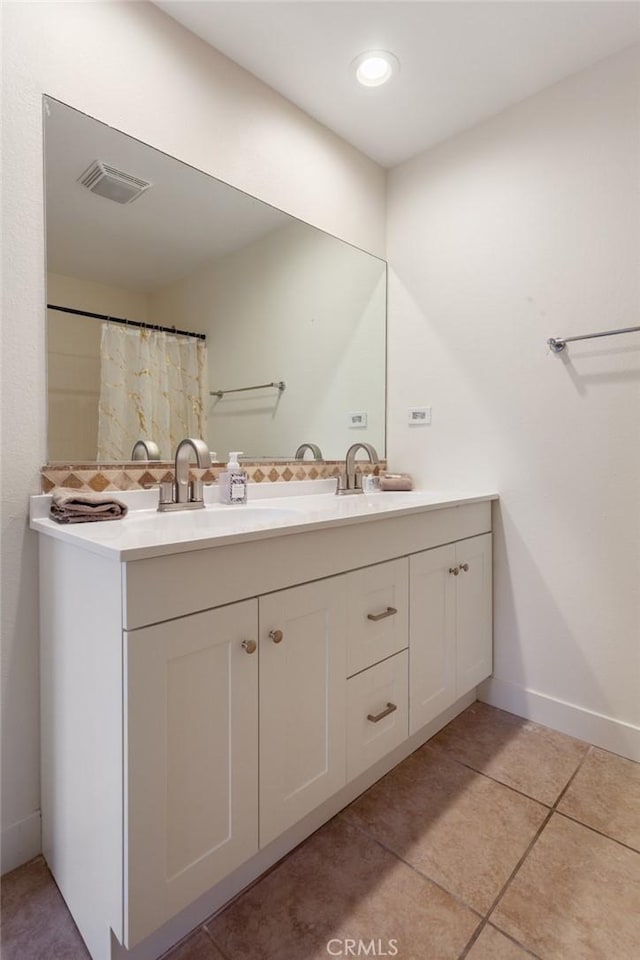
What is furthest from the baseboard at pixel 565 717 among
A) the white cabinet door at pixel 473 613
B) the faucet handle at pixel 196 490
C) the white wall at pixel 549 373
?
the faucet handle at pixel 196 490

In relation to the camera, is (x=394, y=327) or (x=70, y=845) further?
Result: (x=394, y=327)

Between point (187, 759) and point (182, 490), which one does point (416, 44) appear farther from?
point (187, 759)

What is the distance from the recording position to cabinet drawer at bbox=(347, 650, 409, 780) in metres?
1.21

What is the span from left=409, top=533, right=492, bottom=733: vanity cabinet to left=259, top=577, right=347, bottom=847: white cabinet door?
35 centimetres

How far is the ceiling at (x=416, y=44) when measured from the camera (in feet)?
4.58

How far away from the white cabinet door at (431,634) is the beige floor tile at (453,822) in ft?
0.52

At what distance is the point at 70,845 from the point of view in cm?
101

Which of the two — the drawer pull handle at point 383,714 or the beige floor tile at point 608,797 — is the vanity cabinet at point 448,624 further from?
the beige floor tile at point 608,797

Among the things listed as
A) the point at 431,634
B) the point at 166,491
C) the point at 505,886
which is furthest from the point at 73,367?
the point at 505,886

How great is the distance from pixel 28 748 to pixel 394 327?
77.7 inches

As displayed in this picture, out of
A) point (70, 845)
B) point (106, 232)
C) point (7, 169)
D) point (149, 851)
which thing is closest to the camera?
point (149, 851)

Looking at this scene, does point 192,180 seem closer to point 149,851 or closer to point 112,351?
point 112,351

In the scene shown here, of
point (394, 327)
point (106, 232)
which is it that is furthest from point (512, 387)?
point (106, 232)

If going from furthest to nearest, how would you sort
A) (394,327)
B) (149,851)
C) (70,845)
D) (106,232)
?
(394,327) < (106,232) < (70,845) < (149,851)
